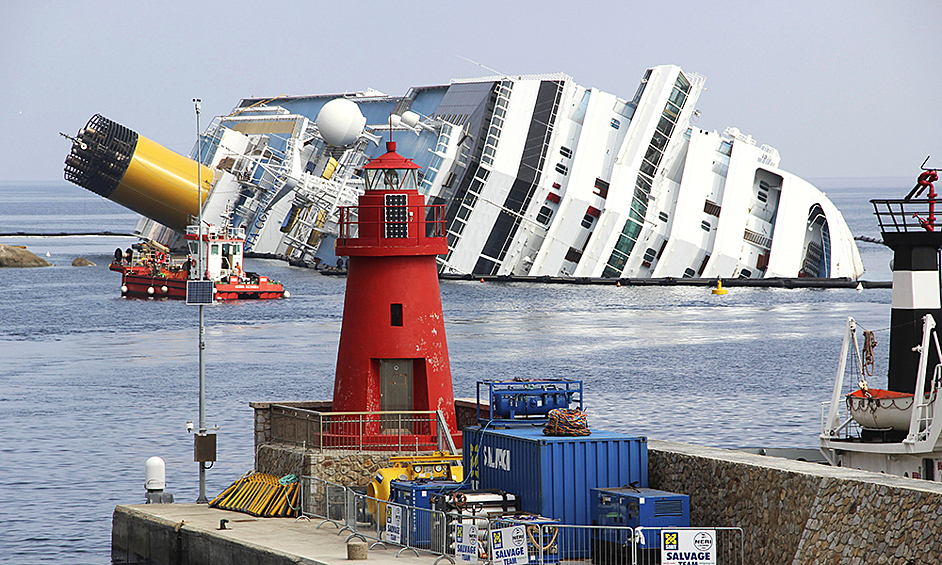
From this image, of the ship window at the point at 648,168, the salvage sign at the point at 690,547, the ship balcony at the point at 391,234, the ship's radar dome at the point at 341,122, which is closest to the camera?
the salvage sign at the point at 690,547

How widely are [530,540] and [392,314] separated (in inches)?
213

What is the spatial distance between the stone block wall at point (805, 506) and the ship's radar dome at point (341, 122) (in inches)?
2555

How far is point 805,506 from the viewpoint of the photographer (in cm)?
1455

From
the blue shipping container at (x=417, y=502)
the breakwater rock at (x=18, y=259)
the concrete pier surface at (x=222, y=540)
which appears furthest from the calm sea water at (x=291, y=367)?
the breakwater rock at (x=18, y=259)

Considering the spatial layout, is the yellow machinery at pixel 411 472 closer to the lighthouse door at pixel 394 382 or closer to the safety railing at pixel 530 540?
the safety railing at pixel 530 540

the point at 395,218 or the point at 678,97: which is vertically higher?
the point at 678,97

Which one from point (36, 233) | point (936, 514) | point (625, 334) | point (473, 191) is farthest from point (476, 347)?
point (36, 233)

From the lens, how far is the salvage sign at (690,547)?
14.6 m

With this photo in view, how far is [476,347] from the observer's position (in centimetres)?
5281

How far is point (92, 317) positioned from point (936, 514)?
197 ft

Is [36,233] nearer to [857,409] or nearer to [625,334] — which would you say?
[625,334]

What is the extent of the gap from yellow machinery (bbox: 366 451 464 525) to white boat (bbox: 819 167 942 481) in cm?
530

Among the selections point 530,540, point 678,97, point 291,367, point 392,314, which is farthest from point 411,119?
point 530,540

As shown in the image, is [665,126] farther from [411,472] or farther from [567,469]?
[567,469]
